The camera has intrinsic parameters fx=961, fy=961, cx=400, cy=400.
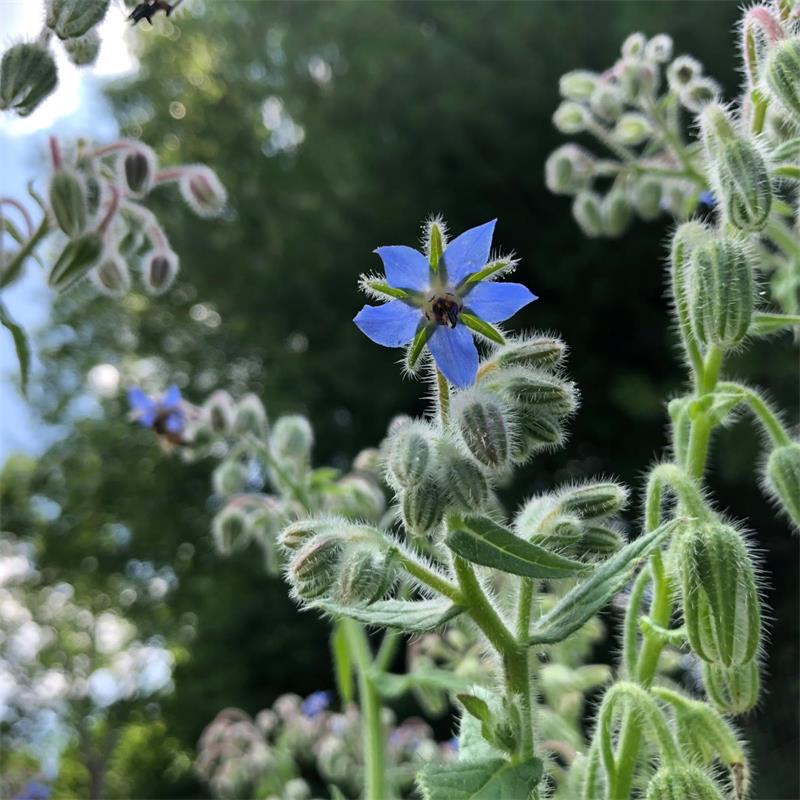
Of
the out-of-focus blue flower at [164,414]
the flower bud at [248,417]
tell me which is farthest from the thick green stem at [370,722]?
the out-of-focus blue flower at [164,414]

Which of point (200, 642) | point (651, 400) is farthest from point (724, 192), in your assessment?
point (200, 642)

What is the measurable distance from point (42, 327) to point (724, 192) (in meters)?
9.31

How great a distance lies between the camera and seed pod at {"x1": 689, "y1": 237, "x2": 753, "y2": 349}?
0.67 meters

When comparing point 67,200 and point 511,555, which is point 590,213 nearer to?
point 67,200

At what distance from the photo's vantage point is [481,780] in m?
0.56

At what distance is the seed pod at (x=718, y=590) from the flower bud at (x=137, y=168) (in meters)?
0.70

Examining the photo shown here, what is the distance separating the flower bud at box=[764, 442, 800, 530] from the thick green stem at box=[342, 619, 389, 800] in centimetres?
47

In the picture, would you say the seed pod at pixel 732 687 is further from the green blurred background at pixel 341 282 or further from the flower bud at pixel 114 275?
the green blurred background at pixel 341 282

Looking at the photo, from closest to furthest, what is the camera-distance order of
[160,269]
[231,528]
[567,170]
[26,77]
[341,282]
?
[26,77] → [160,269] → [231,528] → [567,170] → [341,282]

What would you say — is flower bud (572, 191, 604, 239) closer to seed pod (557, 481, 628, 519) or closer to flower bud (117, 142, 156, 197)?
flower bud (117, 142, 156, 197)

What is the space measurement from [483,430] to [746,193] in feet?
0.88

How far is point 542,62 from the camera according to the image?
6266 millimetres

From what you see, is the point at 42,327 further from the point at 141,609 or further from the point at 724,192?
the point at 724,192

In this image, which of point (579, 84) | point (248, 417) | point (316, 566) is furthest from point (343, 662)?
point (579, 84)
